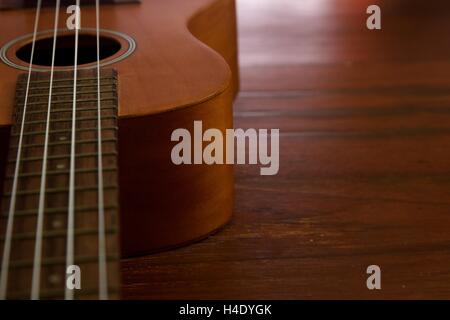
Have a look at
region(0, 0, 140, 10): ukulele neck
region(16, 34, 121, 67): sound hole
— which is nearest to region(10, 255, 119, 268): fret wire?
region(16, 34, 121, 67): sound hole

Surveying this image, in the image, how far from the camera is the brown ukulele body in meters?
0.66

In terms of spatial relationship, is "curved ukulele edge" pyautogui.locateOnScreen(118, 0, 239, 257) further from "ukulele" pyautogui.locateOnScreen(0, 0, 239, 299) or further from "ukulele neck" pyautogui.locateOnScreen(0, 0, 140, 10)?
"ukulele neck" pyautogui.locateOnScreen(0, 0, 140, 10)

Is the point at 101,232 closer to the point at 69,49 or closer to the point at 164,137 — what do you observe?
the point at 164,137

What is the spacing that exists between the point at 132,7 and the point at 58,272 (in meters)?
0.62

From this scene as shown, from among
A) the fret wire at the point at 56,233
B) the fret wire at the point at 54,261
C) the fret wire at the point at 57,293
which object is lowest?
the fret wire at the point at 57,293

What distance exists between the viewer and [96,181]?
0.54 metres

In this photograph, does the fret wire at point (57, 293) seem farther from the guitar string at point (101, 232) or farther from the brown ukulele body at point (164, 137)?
the brown ukulele body at point (164, 137)

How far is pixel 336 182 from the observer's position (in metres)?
0.82

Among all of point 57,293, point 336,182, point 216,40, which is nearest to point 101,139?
point 57,293

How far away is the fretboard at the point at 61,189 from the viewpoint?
44 centimetres

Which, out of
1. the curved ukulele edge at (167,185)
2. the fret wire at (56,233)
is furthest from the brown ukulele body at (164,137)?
the fret wire at (56,233)

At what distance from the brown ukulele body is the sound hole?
0.08 meters

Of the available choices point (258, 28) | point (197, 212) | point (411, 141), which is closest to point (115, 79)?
point (197, 212)

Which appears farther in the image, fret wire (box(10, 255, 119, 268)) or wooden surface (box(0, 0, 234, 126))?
wooden surface (box(0, 0, 234, 126))
